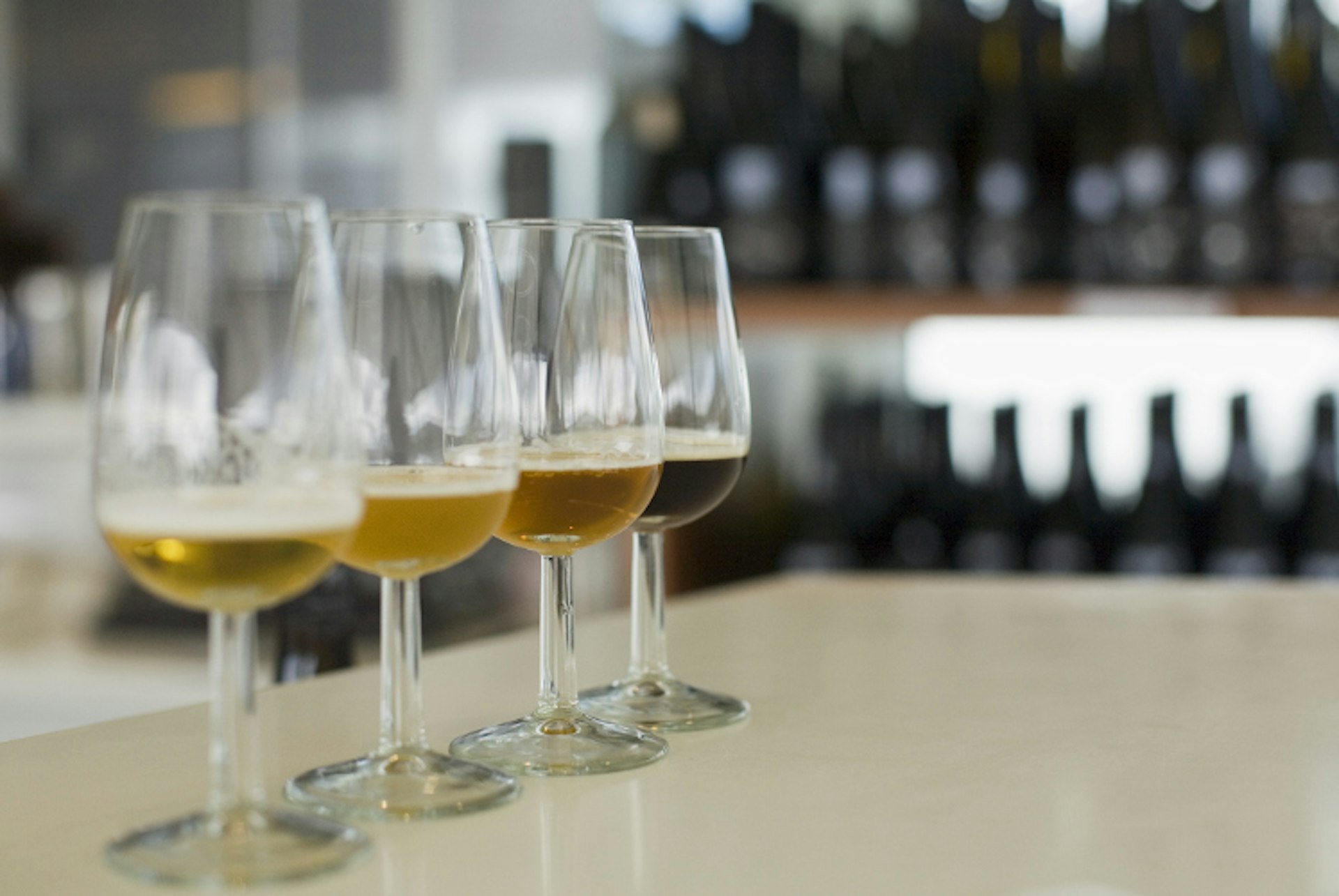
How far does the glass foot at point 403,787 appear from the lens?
0.61 metres

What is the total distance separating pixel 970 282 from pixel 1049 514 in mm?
362

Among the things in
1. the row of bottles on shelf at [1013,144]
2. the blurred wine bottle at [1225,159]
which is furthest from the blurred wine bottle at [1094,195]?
the blurred wine bottle at [1225,159]

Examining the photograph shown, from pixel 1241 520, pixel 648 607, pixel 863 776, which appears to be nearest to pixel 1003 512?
pixel 1241 520

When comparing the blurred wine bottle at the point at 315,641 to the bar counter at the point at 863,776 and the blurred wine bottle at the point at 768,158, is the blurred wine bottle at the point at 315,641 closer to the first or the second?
the bar counter at the point at 863,776

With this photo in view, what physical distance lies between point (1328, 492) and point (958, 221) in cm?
63

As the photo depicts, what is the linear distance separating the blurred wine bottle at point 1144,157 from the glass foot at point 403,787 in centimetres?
165

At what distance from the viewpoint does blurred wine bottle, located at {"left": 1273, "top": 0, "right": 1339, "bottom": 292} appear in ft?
6.73

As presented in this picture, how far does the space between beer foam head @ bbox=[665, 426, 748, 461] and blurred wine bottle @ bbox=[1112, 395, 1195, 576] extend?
154cm

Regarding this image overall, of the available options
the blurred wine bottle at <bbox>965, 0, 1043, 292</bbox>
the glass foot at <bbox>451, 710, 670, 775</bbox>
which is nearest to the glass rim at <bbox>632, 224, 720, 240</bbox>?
the glass foot at <bbox>451, 710, 670, 775</bbox>

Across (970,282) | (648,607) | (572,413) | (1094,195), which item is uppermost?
(1094,195)

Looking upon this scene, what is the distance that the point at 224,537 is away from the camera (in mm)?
523

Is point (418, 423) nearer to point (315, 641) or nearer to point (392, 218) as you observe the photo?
point (392, 218)

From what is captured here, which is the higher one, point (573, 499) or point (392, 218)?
point (392, 218)

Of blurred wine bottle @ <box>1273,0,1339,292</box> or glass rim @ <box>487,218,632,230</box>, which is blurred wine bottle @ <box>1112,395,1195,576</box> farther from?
glass rim @ <box>487,218,632,230</box>
